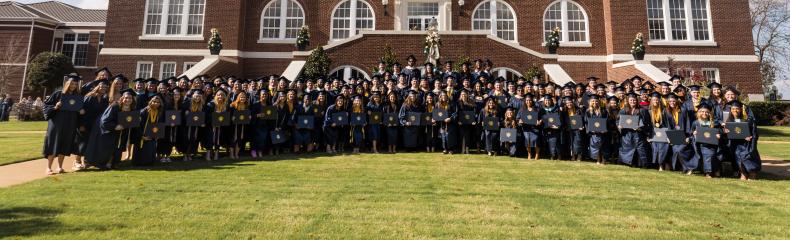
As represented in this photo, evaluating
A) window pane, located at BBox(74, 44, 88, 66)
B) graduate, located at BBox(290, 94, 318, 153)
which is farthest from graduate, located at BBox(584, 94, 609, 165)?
window pane, located at BBox(74, 44, 88, 66)

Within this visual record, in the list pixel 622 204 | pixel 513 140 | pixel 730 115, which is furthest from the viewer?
pixel 513 140

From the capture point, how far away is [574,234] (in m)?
3.97

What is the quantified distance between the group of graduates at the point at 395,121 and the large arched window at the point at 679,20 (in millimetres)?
12810

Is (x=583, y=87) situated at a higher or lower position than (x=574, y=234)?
higher

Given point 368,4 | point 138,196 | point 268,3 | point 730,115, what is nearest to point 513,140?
point 730,115

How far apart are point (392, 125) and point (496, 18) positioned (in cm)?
1382

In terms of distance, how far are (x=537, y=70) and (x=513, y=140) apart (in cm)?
860

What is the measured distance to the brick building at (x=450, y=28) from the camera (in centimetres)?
2059

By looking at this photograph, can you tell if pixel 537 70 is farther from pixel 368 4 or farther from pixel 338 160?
pixel 338 160

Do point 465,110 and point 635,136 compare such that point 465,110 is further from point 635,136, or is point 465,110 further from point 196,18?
point 196,18

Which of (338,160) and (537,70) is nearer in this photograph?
(338,160)

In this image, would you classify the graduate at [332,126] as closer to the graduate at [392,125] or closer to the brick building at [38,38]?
the graduate at [392,125]

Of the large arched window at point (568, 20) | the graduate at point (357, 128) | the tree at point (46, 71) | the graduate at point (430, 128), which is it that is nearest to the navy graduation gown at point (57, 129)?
the graduate at point (357, 128)

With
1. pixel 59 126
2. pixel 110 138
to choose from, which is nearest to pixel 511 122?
pixel 110 138
